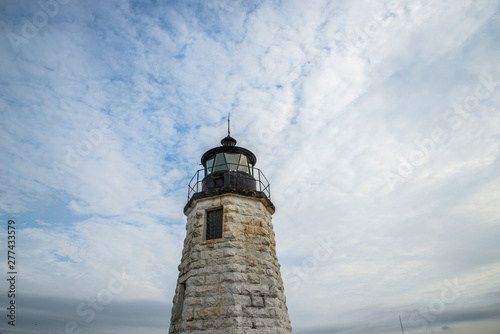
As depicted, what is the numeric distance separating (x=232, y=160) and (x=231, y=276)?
464 centimetres

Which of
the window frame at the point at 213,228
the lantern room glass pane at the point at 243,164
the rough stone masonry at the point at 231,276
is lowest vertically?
the rough stone masonry at the point at 231,276

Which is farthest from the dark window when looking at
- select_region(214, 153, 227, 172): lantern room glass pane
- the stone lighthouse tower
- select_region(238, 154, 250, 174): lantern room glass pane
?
select_region(238, 154, 250, 174): lantern room glass pane

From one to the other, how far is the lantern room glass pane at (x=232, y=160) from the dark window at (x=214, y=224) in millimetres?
2027

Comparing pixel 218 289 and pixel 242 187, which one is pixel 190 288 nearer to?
pixel 218 289

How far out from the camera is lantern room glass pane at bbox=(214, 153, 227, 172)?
37.9 feet

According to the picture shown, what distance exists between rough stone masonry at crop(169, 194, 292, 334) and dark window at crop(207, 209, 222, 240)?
0.19 metres

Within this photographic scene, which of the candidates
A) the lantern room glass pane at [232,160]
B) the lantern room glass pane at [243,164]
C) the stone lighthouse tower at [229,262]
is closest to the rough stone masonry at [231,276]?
the stone lighthouse tower at [229,262]

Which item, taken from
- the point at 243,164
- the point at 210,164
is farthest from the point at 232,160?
the point at 210,164

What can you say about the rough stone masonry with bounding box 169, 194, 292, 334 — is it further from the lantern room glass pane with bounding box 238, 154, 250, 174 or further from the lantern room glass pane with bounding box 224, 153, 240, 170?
the lantern room glass pane with bounding box 224, 153, 240, 170

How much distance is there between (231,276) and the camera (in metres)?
8.66

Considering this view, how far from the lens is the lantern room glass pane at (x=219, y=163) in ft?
37.9

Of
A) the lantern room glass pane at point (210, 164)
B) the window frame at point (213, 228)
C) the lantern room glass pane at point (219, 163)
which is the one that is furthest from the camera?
the lantern room glass pane at point (210, 164)

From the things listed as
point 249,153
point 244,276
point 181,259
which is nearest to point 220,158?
point 249,153

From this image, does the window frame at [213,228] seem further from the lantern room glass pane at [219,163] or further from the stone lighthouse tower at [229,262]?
the lantern room glass pane at [219,163]
